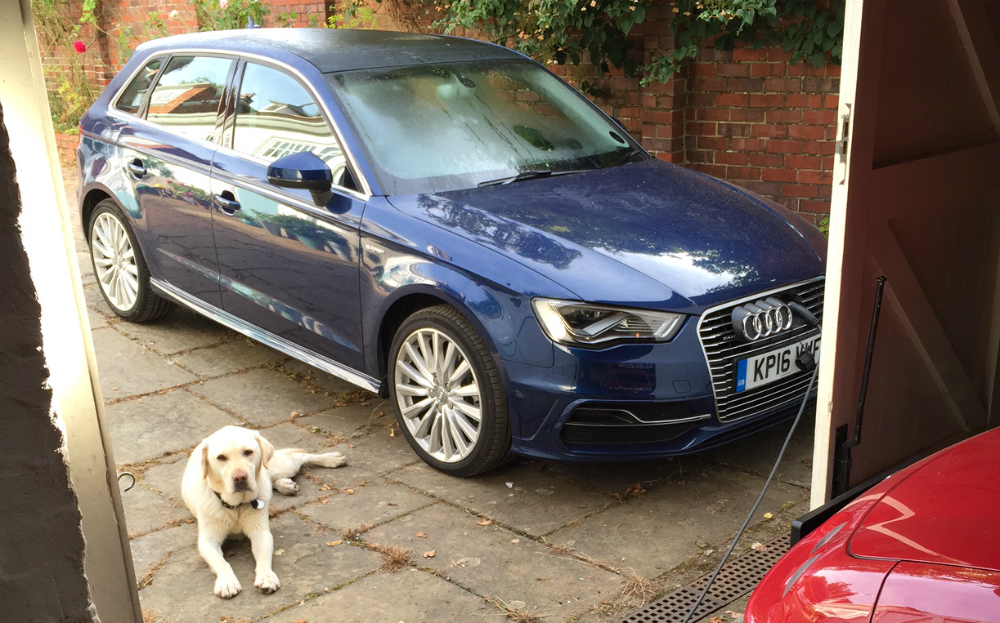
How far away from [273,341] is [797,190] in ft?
13.7

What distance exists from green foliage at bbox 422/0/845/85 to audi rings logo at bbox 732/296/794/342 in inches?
132

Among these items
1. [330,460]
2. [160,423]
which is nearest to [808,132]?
[330,460]

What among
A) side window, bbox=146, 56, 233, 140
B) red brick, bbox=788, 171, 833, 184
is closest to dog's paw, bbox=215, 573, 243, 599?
side window, bbox=146, 56, 233, 140

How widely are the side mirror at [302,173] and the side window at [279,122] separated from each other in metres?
0.12

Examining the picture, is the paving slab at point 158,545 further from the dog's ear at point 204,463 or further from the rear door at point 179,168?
the rear door at point 179,168

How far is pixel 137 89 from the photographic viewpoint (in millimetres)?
6414

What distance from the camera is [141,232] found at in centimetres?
615

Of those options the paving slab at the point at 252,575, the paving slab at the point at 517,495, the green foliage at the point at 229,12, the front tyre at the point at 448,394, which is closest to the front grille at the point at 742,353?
the paving slab at the point at 517,495

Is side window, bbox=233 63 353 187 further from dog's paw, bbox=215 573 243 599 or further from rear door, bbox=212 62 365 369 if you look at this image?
dog's paw, bbox=215 573 243 599

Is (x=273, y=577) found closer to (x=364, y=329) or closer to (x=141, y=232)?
(x=364, y=329)

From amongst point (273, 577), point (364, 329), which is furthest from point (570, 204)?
point (273, 577)

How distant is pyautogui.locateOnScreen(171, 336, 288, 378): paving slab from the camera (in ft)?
19.6

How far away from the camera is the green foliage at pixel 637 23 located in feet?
22.5

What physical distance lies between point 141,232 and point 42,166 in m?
5.02
